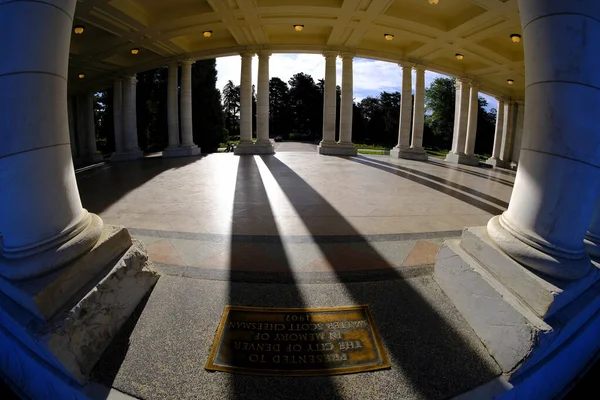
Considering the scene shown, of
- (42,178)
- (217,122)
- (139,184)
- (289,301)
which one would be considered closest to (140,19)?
(139,184)

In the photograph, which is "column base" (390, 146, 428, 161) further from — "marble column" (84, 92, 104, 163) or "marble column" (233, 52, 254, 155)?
"marble column" (84, 92, 104, 163)

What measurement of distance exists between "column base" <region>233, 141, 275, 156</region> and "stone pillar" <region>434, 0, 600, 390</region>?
63.5ft

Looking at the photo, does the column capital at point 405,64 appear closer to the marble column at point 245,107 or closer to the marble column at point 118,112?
the marble column at point 245,107

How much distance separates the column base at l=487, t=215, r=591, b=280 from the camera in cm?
337

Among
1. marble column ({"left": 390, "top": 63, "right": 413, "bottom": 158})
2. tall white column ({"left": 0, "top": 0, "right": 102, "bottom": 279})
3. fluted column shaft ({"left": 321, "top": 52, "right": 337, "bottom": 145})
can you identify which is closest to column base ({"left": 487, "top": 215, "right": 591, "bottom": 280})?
tall white column ({"left": 0, "top": 0, "right": 102, "bottom": 279})

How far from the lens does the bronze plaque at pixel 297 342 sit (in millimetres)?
2998

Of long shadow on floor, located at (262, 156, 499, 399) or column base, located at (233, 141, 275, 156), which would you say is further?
column base, located at (233, 141, 275, 156)

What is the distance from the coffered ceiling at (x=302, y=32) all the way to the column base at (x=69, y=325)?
15999 millimetres

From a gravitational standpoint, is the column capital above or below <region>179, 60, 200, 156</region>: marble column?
above

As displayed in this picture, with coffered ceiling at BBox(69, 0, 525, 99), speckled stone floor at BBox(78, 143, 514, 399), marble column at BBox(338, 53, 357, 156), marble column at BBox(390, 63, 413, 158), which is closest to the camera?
speckled stone floor at BBox(78, 143, 514, 399)

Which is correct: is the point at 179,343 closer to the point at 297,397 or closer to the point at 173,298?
the point at 173,298

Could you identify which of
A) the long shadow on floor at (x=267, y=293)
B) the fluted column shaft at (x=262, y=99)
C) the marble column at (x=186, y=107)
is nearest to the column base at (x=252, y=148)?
the fluted column shaft at (x=262, y=99)

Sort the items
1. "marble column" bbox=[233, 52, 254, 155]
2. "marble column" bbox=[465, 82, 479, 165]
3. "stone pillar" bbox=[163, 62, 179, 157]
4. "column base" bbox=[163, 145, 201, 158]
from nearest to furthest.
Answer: "marble column" bbox=[233, 52, 254, 155], "column base" bbox=[163, 145, 201, 158], "stone pillar" bbox=[163, 62, 179, 157], "marble column" bbox=[465, 82, 479, 165]

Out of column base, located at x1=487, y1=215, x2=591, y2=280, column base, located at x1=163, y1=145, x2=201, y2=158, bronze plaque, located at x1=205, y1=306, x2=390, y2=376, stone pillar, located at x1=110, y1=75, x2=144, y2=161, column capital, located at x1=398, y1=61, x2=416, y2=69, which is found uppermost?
column capital, located at x1=398, y1=61, x2=416, y2=69
